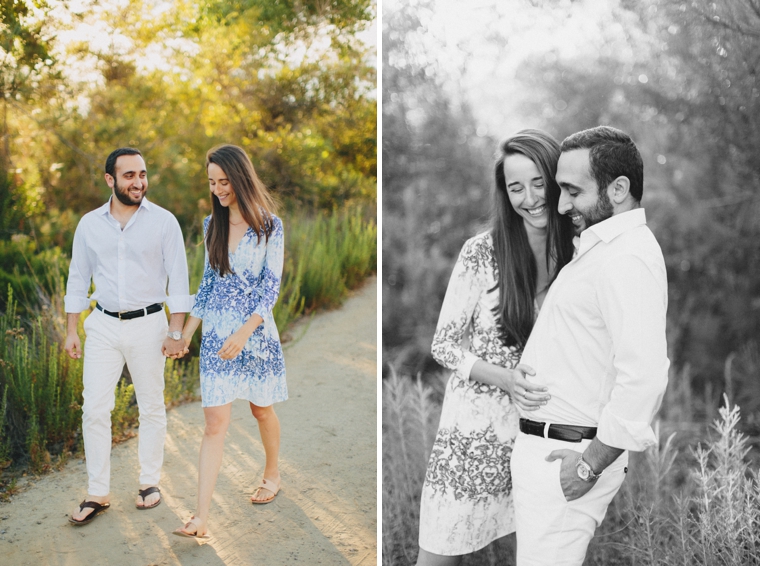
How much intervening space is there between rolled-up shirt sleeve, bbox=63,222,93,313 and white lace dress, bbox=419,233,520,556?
5.27 ft

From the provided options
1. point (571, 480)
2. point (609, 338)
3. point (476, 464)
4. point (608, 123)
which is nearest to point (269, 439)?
point (476, 464)

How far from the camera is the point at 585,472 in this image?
5.31ft

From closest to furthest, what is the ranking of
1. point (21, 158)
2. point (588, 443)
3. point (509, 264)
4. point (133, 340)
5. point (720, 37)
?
point (588, 443) → point (509, 264) → point (720, 37) → point (133, 340) → point (21, 158)

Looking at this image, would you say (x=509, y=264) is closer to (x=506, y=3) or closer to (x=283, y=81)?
(x=506, y=3)

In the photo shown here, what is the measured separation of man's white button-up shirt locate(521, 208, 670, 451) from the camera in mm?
1534

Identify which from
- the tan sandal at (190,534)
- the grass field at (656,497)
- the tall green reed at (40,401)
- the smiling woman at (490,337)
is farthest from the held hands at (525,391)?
the tall green reed at (40,401)

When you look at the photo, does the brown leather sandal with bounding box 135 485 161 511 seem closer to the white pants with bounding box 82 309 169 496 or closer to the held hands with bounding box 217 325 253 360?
the white pants with bounding box 82 309 169 496

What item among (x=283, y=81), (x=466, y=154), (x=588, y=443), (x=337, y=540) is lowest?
(x=337, y=540)

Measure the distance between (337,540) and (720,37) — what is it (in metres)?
2.45

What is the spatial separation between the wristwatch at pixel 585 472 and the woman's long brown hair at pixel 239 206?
1.53m

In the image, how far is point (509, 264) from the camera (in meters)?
1.97

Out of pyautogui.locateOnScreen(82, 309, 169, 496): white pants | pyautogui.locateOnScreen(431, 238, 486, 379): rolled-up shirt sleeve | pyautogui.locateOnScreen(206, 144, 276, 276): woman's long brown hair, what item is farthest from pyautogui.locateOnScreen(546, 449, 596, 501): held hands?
pyautogui.locateOnScreen(82, 309, 169, 496): white pants

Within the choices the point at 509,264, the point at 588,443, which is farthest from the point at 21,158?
the point at 588,443

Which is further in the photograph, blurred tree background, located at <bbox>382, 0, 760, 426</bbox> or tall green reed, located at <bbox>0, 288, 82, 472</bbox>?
tall green reed, located at <bbox>0, 288, 82, 472</bbox>
